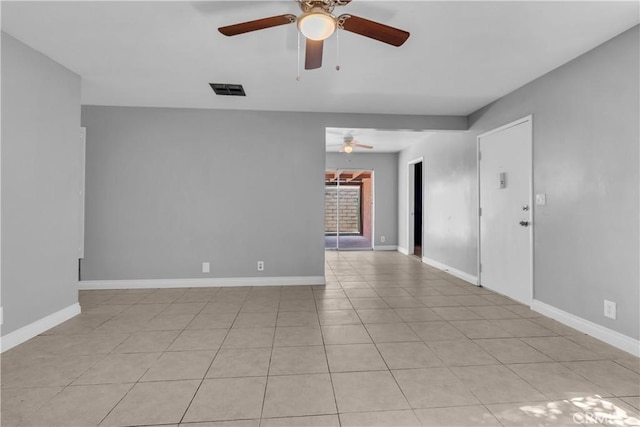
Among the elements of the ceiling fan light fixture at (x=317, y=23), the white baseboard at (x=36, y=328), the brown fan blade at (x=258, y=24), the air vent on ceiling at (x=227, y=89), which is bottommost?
the white baseboard at (x=36, y=328)

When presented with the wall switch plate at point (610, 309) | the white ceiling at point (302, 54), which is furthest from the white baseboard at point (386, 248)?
the wall switch plate at point (610, 309)

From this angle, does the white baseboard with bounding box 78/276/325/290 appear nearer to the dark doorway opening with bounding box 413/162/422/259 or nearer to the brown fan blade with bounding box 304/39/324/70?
the brown fan blade with bounding box 304/39/324/70

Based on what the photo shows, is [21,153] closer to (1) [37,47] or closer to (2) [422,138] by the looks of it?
(1) [37,47]

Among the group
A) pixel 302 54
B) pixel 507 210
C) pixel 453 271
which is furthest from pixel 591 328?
pixel 302 54

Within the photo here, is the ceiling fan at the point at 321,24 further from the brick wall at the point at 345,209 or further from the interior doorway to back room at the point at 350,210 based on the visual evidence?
the brick wall at the point at 345,209

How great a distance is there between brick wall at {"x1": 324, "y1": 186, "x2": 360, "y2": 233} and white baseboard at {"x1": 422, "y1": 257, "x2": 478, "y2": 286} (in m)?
3.04

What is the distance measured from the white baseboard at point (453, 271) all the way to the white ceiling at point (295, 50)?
243cm

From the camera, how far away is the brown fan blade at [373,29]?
184cm

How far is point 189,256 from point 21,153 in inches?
83.4

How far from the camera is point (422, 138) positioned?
20.5ft

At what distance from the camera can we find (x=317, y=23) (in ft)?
5.68

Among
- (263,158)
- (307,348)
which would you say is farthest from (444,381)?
(263,158)

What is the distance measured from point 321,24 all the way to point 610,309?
307 cm

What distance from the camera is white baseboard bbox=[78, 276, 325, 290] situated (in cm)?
414
